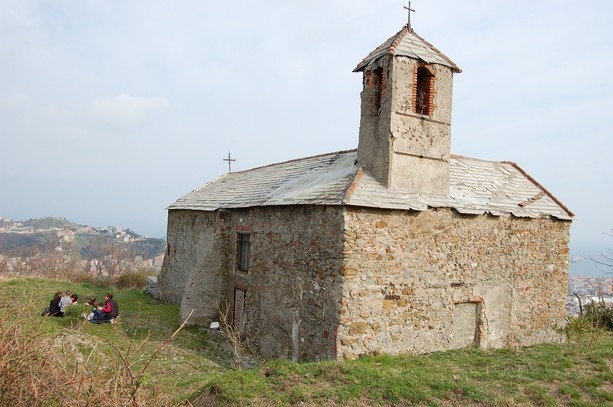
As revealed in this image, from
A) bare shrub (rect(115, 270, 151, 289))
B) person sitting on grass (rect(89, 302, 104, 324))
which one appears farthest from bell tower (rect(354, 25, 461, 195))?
bare shrub (rect(115, 270, 151, 289))

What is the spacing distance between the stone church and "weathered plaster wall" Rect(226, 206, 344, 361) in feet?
0.14

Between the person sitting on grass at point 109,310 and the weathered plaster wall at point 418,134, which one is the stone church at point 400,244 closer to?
the weathered plaster wall at point 418,134

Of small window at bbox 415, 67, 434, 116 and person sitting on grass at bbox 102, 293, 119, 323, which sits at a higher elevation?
small window at bbox 415, 67, 434, 116

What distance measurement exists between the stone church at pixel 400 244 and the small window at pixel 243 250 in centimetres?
7

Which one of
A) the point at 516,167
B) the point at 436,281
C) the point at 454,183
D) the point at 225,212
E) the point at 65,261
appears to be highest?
the point at 516,167

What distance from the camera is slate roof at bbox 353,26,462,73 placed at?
11.6 meters

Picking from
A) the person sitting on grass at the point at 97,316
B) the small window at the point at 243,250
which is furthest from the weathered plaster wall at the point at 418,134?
the person sitting on grass at the point at 97,316

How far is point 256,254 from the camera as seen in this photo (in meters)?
13.6

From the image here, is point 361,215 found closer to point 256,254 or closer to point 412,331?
point 412,331

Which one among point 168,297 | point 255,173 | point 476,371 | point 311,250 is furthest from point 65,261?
point 476,371

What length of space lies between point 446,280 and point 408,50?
20.0 ft

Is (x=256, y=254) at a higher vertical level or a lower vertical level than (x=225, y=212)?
lower

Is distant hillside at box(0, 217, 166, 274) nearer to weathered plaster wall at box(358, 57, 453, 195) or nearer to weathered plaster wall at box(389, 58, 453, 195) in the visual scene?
weathered plaster wall at box(358, 57, 453, 195)

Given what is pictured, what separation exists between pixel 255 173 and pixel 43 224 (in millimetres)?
87683
